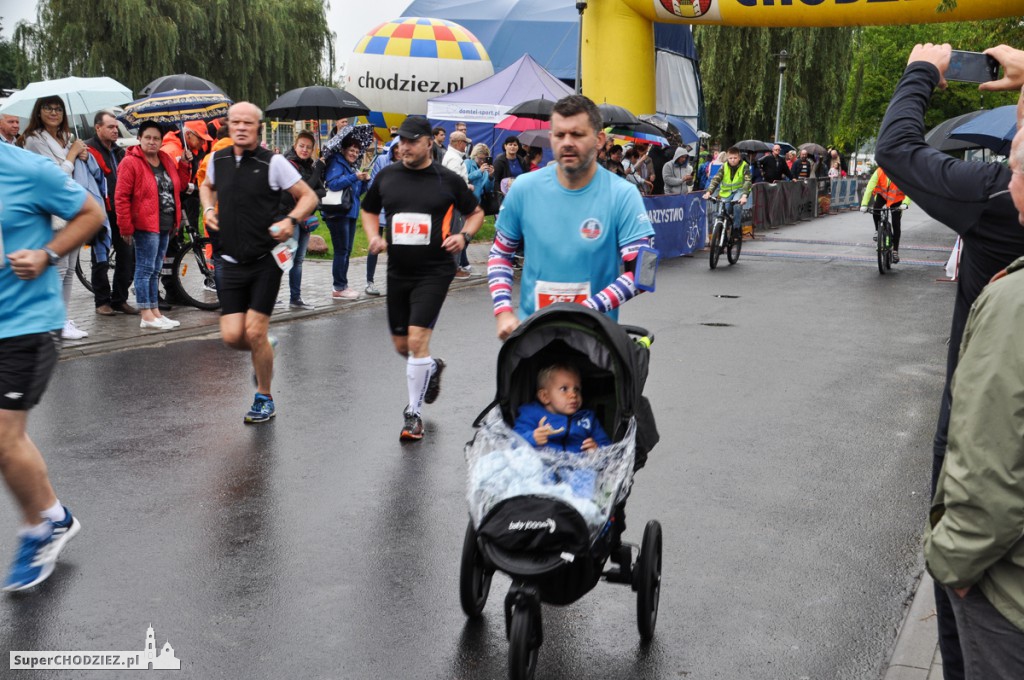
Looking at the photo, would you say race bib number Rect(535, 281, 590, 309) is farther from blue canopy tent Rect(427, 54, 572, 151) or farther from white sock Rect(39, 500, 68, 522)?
blue canopy tent Rect(427, 54, 572, 151)

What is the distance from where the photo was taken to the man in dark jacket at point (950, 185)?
3.31m

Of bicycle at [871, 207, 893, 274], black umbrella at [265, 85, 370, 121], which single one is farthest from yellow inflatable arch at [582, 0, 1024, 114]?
black umbrella at [265, 85, 370, 121]

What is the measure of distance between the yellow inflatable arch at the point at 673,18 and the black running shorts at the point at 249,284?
14292mm

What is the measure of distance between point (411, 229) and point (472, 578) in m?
3.43

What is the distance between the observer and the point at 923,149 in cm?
338

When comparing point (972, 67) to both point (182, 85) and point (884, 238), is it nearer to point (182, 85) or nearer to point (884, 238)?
point (884, 238)

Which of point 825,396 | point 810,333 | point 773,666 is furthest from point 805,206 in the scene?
point 773,666

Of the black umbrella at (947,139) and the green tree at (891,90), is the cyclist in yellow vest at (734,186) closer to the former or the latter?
the black umbrella at (947,139)

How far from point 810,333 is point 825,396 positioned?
310 cm

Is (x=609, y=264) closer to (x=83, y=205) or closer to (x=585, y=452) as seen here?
(x=585, y=452)

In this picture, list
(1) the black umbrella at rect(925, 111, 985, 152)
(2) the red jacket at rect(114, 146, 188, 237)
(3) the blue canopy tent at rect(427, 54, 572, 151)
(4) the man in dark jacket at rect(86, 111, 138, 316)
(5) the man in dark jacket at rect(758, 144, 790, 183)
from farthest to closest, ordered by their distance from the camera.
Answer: (5) the man in dark jacket at rect(758, 144, 790, 183)
(3) the blue canopy tent at rect(427, 54, 572, 151)
(4) the man in dark jacket at rect(86, 111, 138, 316)
(2) the red jacket at rect(114, 146, 188, 237)
(1) the black umbrella at rect(925, 111, 985, 152)

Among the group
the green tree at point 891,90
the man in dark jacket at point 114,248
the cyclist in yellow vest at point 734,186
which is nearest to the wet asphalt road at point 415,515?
the man in dark jacket at point 114,248

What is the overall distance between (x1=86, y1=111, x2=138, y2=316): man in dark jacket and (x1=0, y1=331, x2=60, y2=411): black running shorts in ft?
23.2

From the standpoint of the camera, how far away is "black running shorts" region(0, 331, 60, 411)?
451 cm
